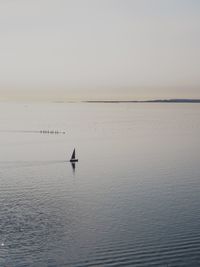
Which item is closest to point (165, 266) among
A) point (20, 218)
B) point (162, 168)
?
point (20, 218)

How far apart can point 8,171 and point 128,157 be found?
32788mm

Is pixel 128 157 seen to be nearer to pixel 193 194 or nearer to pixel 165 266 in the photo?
pixel 193 194

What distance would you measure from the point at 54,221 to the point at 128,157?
183 feet

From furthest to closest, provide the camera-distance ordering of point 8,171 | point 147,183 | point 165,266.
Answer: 1. point 8,171
2. point 147,183
3. point 165,266

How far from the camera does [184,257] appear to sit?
44.4 meters

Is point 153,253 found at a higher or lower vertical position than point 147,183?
lower

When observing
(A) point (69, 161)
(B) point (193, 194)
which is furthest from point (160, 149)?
(B) point (193, 194)

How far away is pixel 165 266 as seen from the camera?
138 feet

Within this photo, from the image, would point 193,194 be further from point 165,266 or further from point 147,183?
point 165,266

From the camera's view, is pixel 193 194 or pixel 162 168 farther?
pixel 162 168

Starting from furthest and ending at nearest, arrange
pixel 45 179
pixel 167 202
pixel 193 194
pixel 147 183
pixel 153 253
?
1. pixel 45 179
2. pixel 147 183
3. pixel 193 194
4. pixel 167 202
5. pixel 153 253

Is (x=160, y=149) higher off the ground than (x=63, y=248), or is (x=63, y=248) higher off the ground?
(x=160, y=149)

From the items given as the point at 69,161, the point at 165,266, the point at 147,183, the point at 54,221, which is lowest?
the point at 165,266

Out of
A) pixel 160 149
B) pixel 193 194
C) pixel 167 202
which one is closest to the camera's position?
pixel 167 202
